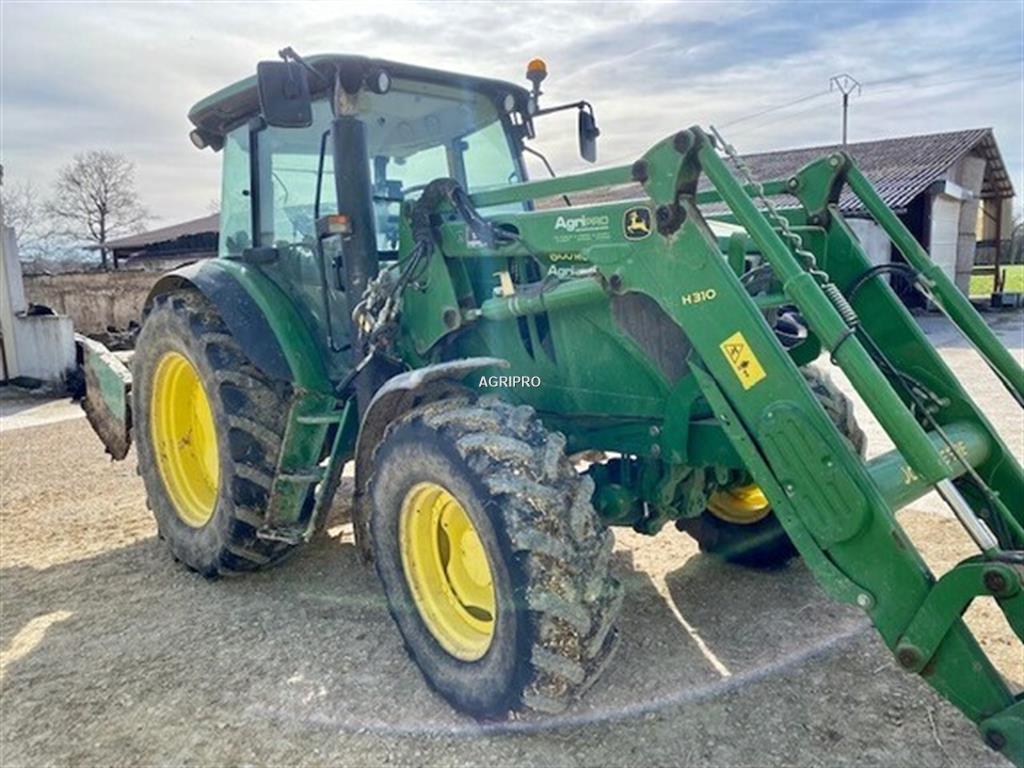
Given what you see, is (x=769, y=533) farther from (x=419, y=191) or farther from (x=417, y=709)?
(x=419, y=191)

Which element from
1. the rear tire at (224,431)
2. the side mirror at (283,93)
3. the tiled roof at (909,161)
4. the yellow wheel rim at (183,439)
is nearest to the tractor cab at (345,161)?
the side mirror at (283,93)

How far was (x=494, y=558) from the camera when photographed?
8.59 ft

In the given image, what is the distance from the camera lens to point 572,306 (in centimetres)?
306

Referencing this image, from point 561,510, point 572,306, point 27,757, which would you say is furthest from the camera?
point 572,306

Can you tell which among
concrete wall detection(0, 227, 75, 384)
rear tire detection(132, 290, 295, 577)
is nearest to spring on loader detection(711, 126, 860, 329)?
rear tire detection(132, 290, 295, 577)

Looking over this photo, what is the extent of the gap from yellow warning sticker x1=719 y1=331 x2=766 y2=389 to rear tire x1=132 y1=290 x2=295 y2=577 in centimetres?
220

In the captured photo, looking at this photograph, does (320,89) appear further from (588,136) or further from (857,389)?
(857,389)

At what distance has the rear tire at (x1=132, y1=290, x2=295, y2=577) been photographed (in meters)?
3.76

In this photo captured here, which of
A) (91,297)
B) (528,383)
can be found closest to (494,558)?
(528,383)

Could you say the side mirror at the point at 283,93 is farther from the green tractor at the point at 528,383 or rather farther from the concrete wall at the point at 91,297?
the concrete wall at the point at 91,297

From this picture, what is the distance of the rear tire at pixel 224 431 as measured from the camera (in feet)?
12.3

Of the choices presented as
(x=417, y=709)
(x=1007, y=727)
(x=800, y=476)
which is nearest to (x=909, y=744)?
(x=1007, y=727)

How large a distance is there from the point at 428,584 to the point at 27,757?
1.46 metres

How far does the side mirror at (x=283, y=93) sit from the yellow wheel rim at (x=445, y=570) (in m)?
1.47
